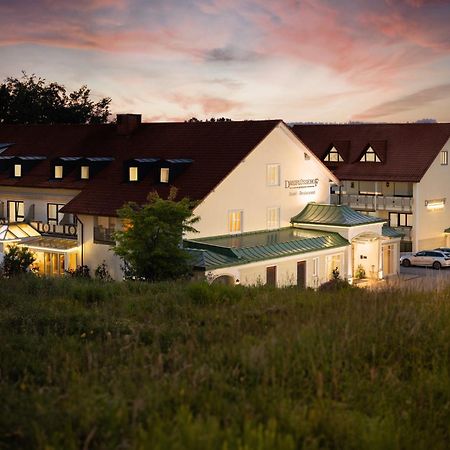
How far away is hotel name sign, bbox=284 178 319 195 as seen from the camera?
4532 centimetres

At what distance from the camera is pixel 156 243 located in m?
31.8

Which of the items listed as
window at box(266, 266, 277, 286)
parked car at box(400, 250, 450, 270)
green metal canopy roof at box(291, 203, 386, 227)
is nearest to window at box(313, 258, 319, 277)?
window at box(266, 266, 277, 286)

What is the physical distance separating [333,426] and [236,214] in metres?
33.8

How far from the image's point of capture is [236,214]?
41125 millimetres

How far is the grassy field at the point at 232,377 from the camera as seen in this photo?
7105 millimetres

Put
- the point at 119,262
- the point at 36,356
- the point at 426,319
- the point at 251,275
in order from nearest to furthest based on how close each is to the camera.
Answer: the point at 36,356, the point at 426,319, the point at 251,275, the point at 119,262

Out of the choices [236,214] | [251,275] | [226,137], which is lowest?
[251,275]

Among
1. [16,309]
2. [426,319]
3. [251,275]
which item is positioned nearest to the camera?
[426,319]

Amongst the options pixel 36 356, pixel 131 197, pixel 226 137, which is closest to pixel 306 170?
pixel 226 137

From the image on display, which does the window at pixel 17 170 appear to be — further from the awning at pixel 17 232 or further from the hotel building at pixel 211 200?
the awning at pixel 17 232

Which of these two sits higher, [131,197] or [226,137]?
[226,137]

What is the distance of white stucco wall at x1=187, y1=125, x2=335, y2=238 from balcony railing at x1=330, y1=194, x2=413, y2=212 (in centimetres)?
975

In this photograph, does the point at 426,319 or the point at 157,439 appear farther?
the point at 426,319

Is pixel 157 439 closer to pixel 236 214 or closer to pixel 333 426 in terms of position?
pixel 333 426
